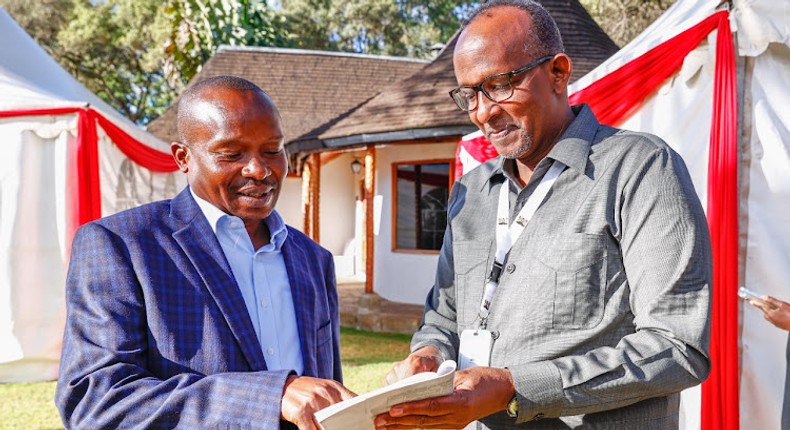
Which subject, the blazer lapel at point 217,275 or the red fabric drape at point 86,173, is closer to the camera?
the blazer lapel at point 217,275

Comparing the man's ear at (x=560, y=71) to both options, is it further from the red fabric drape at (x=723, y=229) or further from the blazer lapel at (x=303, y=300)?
the red fabric drape at (x=723, y=229)

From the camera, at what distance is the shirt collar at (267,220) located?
1982 mm

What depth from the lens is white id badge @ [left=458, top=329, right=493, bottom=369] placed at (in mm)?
1982

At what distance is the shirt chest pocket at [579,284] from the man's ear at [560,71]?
A: 1.51 feet

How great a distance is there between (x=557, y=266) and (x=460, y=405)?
474 millimetres

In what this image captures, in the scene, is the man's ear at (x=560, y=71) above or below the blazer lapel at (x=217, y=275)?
above

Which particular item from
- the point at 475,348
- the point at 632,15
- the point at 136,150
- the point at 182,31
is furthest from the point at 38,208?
the point at 182,31

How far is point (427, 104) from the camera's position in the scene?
1145 centimetres

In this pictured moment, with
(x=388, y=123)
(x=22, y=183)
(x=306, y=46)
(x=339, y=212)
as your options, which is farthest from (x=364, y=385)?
(x=306, y=46)

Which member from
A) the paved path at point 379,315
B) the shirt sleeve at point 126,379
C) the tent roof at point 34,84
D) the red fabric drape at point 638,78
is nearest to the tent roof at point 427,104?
the paved path at point 379,315

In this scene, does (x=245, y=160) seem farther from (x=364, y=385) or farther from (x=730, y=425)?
(x=364, y=385)

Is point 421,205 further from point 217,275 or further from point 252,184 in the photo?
point 217,275

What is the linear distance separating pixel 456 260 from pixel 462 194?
0.26 metres

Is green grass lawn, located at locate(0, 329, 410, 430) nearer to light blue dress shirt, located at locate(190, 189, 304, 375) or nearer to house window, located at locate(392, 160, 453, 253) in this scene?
house window, located at locate(392, 160, 453, 253)
